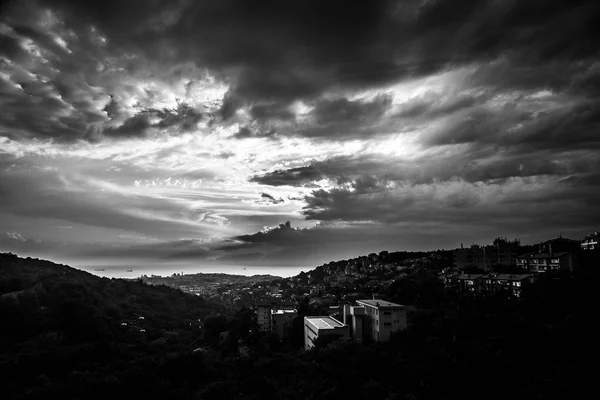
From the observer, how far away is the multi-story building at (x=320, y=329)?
28.2 m

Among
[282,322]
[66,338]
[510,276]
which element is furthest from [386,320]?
[66,338]

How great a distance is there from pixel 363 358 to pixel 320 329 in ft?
23.5

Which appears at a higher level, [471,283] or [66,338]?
[471,283]

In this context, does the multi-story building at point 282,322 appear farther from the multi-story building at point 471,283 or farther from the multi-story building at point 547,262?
the multi-story building at point 547,262

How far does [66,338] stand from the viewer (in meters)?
31.5

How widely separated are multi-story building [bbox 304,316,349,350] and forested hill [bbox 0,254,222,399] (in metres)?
10.4

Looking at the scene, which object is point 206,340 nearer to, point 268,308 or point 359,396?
point 268,308

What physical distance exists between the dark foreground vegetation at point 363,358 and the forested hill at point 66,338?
12 cm

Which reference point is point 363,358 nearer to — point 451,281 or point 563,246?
point 451,281

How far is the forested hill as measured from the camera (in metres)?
20.6

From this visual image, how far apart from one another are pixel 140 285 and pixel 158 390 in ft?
238

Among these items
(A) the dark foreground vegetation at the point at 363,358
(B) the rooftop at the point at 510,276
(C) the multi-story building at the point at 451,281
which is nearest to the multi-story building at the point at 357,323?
(A) the dark foreground vegetation at the point at 363,358

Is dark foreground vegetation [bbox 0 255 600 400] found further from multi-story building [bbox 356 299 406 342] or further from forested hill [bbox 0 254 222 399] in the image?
multi-story building [bbox 356 299 406 342]

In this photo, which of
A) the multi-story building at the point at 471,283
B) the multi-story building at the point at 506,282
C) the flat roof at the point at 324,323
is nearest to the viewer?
the flat roof at the point at 324,323
